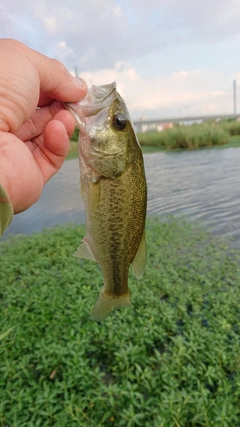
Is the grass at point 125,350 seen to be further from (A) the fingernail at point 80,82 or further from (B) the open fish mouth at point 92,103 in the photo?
(A) the fingernail at point 80,82

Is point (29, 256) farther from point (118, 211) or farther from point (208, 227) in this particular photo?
point (118, 211)

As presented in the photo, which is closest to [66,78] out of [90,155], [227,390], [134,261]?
[90,155]

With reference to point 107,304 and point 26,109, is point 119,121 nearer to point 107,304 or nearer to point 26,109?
point 26,109

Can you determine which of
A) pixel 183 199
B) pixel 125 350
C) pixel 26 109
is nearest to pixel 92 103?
pixel 26 109

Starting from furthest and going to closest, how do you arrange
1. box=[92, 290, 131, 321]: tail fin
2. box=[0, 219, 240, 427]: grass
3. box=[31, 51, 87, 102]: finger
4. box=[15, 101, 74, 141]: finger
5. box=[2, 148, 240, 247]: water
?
box=[2, 148, 240, 247]: water, box=[0, 219, 240, 427]: grass, box=[15, 101, 74, 141]: finger, box=[92, 290, 131, 321]: tail fin, box=[31, 51, 87, 102]: finger

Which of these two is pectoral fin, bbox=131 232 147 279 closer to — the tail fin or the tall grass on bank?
the tail fin

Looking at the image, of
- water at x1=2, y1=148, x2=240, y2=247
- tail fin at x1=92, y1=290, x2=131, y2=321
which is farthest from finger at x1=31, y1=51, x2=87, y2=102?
water at x1=2, y1=148, x2=240, y2=247
